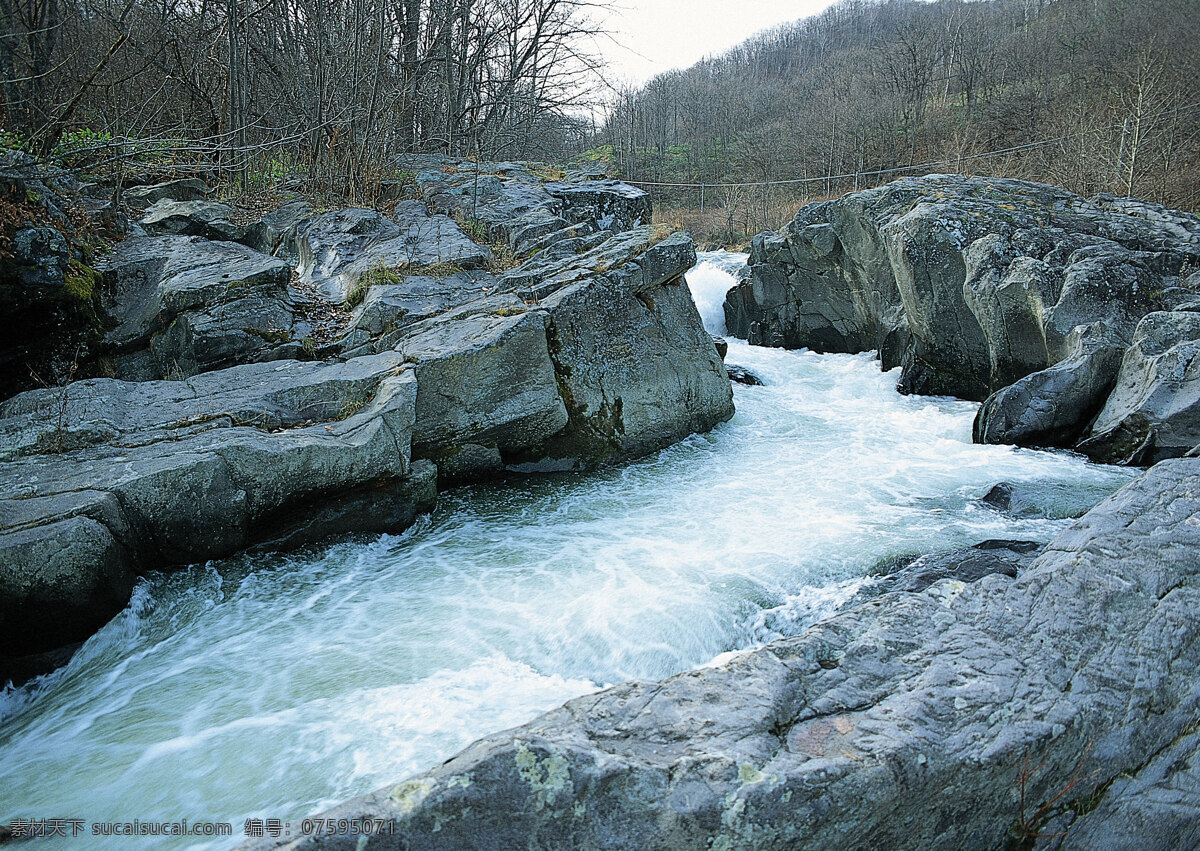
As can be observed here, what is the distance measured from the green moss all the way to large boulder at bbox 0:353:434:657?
4.43 feet

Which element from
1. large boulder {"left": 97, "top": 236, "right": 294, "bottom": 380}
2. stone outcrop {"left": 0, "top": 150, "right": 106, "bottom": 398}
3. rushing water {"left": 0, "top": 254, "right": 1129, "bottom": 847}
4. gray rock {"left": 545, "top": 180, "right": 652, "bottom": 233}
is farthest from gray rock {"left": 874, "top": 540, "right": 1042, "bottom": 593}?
gray rock {"left": 545, "top": 180, "right": 652, "bottom": 233}

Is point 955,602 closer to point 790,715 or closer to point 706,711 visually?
point 790,715

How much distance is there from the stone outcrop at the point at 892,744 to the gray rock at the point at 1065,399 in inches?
193

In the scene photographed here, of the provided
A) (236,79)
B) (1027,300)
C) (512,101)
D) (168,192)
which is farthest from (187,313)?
(512,101)

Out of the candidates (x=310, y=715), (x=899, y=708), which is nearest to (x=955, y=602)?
(x=899, y=708)

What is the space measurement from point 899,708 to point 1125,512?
177cm

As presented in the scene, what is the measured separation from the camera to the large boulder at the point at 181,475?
392 cm

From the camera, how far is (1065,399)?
7.18 metres

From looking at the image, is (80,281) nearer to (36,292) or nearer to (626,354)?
(36,292)

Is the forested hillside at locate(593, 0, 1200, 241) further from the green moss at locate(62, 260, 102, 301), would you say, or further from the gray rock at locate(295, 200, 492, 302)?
the green moss at locate(62, 260, 102, 301)

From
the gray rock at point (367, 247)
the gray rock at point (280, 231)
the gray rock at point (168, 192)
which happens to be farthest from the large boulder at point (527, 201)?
the gray rock at point (168, 192)

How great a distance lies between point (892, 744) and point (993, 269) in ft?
26.9

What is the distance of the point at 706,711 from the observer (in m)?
2.18

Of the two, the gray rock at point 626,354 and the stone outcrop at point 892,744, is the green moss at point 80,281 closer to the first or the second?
the gray rock at point 626,354
